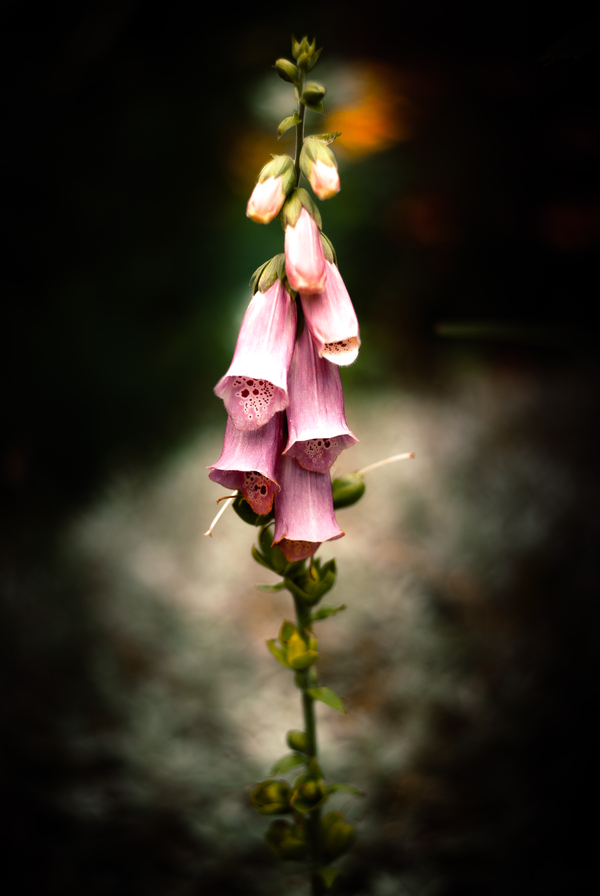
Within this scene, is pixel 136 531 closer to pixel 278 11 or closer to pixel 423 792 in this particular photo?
pixel 423 792

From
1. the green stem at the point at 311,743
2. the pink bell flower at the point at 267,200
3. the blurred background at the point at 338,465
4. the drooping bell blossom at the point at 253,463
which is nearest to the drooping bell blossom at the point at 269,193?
the pink bell flower at the point at 267,200

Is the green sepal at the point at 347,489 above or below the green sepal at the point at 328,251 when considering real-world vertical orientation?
below

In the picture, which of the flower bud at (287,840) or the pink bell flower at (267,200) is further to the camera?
the flower bud at (287,840)

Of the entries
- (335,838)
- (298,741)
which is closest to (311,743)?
(298,741)

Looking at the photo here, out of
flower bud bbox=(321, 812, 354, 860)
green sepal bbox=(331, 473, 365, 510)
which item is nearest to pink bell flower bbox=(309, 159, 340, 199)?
green sepal bbox=(331, 473, 365, 510)

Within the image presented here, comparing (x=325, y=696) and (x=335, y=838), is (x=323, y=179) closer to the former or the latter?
(x=325, y=696)

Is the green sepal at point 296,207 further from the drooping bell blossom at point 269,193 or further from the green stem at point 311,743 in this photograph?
the green stem at point 311,743
